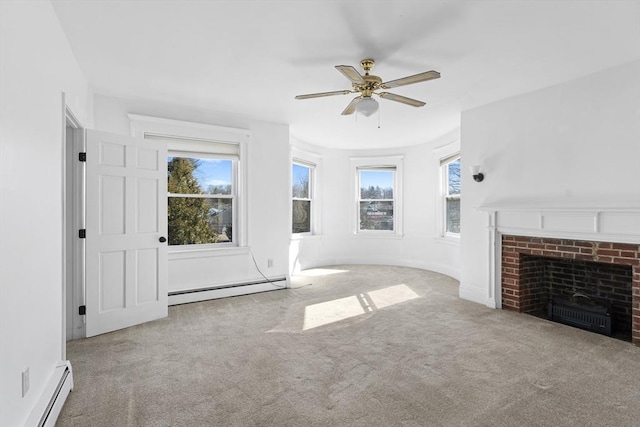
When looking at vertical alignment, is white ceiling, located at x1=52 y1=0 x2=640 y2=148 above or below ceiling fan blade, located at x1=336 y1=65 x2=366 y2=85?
above

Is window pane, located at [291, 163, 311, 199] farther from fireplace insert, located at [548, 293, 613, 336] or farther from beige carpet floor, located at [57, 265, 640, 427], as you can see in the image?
fireplace insert, located at [548, 293, 613, 336]

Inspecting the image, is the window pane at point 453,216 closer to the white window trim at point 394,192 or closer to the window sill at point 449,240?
the window sill at point 449,240

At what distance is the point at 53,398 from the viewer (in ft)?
6.86

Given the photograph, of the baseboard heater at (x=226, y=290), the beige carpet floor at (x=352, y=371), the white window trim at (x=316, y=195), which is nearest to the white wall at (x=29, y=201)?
the beige carpet floor at (x=352, y=371)

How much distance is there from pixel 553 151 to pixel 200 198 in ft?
13.9

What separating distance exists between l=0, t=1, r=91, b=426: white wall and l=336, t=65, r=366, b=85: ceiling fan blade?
1.81m

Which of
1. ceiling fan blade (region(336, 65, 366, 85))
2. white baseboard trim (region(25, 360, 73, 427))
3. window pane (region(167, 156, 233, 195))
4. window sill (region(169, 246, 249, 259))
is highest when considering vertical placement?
ceiling fan blade (region(336, 65, 366, 85))

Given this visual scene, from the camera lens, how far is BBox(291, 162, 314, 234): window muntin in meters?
6.86

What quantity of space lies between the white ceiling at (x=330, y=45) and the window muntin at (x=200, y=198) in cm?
87

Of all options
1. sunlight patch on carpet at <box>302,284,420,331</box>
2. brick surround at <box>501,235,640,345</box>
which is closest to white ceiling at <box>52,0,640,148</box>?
brick surround at <box>501,235,640,345</box>

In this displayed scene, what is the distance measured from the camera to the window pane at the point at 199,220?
4684mm

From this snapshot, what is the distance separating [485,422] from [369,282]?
373 cm

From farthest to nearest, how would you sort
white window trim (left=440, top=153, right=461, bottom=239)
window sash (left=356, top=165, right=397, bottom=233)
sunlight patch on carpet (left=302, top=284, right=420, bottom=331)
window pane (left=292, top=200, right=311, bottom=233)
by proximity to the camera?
window sash (left=356, top=165, right=397, bottom=233) < window pane (left=292, top=200, right=311, bottom=233) < white window trim (left=440, top=153, right=461, bottom=239) < sunlight patch on carpet (left=302, top=284, right=420, bottom=331)

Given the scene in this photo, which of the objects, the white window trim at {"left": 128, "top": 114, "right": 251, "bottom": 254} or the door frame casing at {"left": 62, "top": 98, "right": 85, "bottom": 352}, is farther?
the white window trim at {"left": 128, "top": 114, "right": 251, "bottom": 254}
